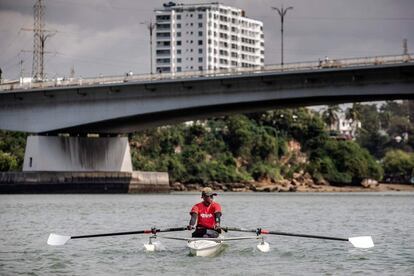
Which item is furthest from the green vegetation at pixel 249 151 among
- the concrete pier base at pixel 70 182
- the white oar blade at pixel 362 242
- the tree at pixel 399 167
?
the white oar blade at pixel 362 242

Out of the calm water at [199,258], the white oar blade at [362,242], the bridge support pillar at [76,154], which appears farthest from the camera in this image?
the bridge support pillar at [76,154]

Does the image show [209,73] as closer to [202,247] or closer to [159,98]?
[159,98]

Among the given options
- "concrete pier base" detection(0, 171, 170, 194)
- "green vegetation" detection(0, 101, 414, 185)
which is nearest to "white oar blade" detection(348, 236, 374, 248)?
"concrete pier base" detection(0, 171, 170, 194)

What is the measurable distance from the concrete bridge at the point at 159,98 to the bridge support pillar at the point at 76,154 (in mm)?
87

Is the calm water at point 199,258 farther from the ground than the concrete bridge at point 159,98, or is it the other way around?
the concrete bridge at point 159,98

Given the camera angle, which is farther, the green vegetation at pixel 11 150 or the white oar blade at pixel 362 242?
the green vegetation at pixel 11 150

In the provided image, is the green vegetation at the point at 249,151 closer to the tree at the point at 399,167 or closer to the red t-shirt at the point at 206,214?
the tree at the point at 399,167

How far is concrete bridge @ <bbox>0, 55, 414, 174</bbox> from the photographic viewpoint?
86.3m

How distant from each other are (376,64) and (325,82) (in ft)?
17.1

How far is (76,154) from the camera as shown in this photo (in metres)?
103

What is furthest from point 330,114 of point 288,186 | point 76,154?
point 76,154

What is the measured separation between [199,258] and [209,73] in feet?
173

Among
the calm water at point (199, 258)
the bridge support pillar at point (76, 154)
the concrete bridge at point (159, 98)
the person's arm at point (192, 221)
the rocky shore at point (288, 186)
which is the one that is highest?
the concrete bridge at point (159, 98)

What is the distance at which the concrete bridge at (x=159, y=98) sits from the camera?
86.3m
